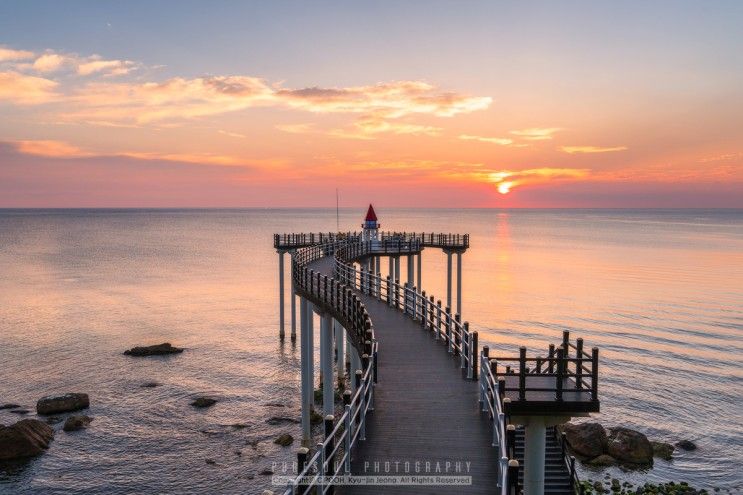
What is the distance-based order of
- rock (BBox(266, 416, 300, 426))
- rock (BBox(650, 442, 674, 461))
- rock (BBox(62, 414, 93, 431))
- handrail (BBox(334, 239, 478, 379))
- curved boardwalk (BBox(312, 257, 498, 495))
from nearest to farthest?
curved boardwalk (BBox(312, 257, 498, 495))
handrail (BBox(334, 239, 478, 379))
rock (BBox(650, 442, 674, 461))
rock (BBox(62, 414, 93, 431))
rock (BBox(266, 416, 300, 426))

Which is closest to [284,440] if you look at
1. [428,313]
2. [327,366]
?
[327,366]

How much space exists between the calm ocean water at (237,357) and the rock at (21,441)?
2.05 feet

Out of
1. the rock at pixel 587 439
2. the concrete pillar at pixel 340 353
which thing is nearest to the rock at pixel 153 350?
the concrete pillar at pixel 340 353

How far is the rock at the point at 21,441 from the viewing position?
2767 cm

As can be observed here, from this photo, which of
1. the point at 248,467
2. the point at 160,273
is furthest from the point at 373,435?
the point at 160,273

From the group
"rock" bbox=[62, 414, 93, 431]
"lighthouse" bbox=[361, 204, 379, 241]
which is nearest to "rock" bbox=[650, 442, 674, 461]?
"lighthouse" bbox=[361, 204, 379, 241]

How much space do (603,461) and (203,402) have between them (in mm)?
21795

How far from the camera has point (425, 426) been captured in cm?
1191

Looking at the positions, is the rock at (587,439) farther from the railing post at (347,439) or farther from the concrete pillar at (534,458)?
the railing post at (347,439)

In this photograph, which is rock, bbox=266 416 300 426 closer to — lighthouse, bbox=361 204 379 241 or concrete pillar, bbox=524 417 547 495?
lighthouse, bbox=361 204 379 241

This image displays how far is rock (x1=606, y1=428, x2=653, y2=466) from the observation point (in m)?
28.1

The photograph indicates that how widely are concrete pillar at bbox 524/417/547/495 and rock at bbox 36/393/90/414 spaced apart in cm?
2862

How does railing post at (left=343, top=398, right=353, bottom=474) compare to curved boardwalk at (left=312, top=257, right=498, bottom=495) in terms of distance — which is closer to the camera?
railing post at (left=343, top=398, right=353, bottom=474)

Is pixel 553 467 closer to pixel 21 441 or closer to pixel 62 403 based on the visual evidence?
pixel 21 441
